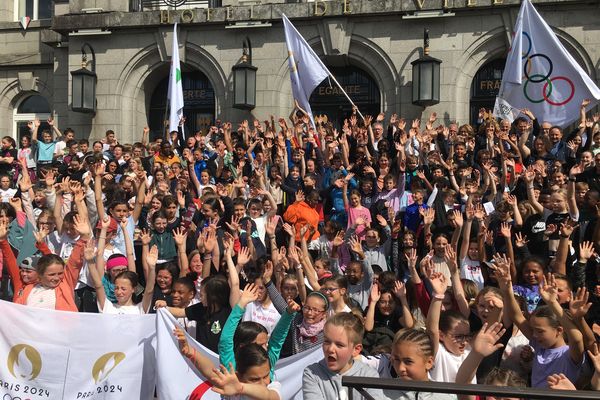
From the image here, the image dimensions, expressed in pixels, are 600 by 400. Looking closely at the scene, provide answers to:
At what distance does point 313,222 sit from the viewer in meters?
10.4

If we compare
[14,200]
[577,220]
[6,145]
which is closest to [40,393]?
[14,200]

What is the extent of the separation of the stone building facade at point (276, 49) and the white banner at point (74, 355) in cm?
1186

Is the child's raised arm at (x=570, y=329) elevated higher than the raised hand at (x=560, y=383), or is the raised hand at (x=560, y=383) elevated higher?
the child's raised arm at (x=570, y=329)

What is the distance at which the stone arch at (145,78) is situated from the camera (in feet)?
60.2

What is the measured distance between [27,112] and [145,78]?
15.6 ft

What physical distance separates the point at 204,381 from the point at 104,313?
3.74 feet

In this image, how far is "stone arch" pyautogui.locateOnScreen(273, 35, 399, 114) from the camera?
17359 mm

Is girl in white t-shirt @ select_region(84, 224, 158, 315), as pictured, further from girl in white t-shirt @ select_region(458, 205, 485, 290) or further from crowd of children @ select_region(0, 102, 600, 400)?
girl in white t-shirt @ select_region(458, 205, 485, 290)

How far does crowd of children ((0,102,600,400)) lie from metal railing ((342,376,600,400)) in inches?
14.0

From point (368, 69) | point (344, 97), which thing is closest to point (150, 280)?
point (368, 69)

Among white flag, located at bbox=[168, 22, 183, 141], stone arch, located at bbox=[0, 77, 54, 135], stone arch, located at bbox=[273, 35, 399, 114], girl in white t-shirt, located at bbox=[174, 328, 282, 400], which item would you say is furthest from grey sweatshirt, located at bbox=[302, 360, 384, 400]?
stone arch, located at bbox=[0, 77, 54, 135]

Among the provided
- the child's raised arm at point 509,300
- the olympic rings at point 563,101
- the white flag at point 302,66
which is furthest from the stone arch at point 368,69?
the child's raised arm at point 509,300

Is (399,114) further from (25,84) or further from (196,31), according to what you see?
(25,84)

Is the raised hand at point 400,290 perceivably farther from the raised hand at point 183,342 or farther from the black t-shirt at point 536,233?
the black t-shirt at point 536,233
